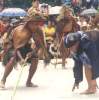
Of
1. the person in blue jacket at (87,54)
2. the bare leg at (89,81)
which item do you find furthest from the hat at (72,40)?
the bare leg at (89,81)

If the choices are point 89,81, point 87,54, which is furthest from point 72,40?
point 89,81

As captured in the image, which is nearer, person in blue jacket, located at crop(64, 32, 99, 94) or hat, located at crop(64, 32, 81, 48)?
hat, located at crop(64, 32, 81, 48)

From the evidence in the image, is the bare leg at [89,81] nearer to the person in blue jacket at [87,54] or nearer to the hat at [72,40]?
the person in blue jacket at [87,54]

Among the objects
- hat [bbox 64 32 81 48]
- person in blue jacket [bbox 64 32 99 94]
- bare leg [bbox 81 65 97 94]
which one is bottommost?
bare leg [bbox 81 65 97 94]

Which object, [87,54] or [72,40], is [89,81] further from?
[72,40]

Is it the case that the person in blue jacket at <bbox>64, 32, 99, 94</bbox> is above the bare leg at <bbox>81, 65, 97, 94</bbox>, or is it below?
above

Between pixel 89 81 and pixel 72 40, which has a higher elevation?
pixel 72 40

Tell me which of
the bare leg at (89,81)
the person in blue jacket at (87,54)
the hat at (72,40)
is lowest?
the bare leg at (89,81)

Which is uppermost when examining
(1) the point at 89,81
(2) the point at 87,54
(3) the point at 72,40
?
(3) the point at 72,40

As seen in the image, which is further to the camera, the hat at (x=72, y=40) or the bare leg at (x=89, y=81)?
the bare leg at (x=89, y=81)

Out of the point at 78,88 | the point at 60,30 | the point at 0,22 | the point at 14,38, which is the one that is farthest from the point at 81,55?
the point at 0,22

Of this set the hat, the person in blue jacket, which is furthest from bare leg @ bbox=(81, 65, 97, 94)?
the hat

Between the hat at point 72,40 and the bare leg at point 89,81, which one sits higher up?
the hat at point 72,40

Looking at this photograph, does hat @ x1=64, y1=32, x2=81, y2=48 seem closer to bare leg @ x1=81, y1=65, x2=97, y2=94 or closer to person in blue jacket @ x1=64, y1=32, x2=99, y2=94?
person in blue jacket @ x1=64, y1=32, x2=99, y2=94
